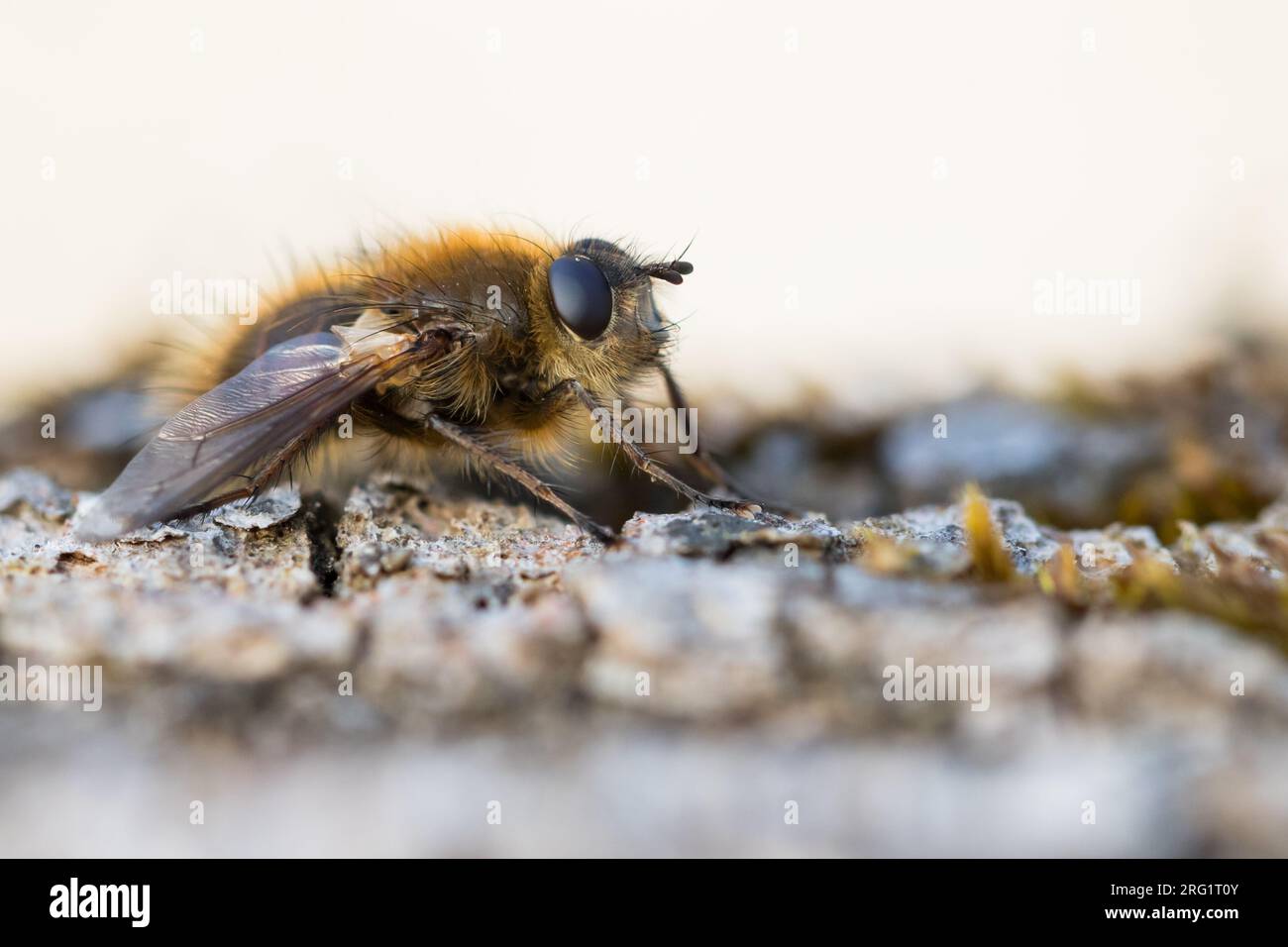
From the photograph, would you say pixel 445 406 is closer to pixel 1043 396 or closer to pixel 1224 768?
pixel 1043 396

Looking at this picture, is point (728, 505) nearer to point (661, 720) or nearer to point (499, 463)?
point (499, 463)

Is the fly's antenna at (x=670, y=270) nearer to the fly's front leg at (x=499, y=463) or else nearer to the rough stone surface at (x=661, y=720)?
the fly's front leg at (x=499, y=463)

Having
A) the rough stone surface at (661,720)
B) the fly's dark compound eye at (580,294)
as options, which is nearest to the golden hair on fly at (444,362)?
the fly's dark compound eye at (580,294)

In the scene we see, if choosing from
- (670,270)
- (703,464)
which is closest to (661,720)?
(703,464)

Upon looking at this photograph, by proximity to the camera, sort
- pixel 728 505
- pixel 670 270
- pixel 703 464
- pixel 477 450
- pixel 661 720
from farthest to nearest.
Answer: pixel 703 464 → pixel 670 270 → pixel 477 450 → pixel 728 505 → pixel 661 720

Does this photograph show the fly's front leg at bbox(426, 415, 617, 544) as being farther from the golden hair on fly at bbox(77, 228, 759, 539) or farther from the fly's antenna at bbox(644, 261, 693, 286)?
the fly's antenna at bbox(644, 261, 693, 286)

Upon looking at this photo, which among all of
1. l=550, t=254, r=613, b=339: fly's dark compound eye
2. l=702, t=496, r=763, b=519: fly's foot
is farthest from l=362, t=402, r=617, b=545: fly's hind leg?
l=550, t=254, r=613, b=339: fly's dark compound eye
